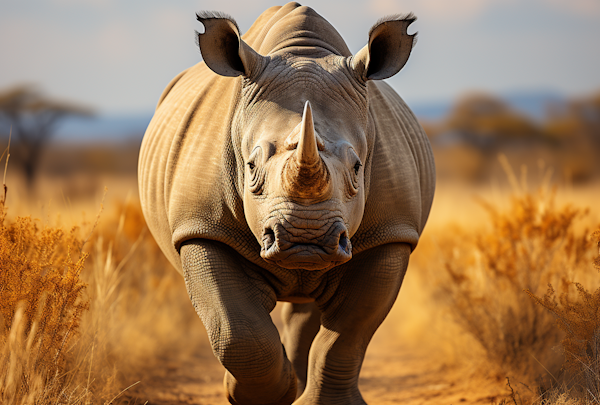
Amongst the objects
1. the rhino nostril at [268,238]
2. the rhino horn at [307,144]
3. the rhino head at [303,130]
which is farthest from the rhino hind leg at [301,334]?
the rhino horn at [307,144]

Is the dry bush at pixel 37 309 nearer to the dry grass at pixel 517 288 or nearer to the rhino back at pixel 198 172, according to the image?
the rhino back at pixel 198 172

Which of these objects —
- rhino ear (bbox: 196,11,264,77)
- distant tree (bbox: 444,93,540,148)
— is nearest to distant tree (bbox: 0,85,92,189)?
distant tree (bbox: 444,93,540,148)

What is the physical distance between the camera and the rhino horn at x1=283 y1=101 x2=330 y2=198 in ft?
8.42

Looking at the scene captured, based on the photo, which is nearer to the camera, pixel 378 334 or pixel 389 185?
pixel 389 185

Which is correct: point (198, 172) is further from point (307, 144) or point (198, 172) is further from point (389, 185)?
point (307, 144)

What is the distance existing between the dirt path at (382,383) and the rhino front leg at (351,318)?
129cm

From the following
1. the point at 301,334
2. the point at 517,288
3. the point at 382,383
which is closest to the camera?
the point at 301,334

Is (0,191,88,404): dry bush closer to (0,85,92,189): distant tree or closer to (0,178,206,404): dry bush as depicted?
(0,178,206,404): dry bush

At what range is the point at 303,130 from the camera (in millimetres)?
2555

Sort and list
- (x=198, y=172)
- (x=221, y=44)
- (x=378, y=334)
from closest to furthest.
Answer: (x=221, y=44) < (x=198, y=172) < (x=378, y=334)

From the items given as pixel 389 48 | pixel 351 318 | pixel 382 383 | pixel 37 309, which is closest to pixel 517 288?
pixel 382 383

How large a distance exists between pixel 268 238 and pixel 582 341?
6.36ft

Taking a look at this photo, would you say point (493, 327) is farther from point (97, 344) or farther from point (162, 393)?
point (97, 344)

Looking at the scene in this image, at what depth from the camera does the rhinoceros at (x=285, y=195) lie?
9.09 feet
